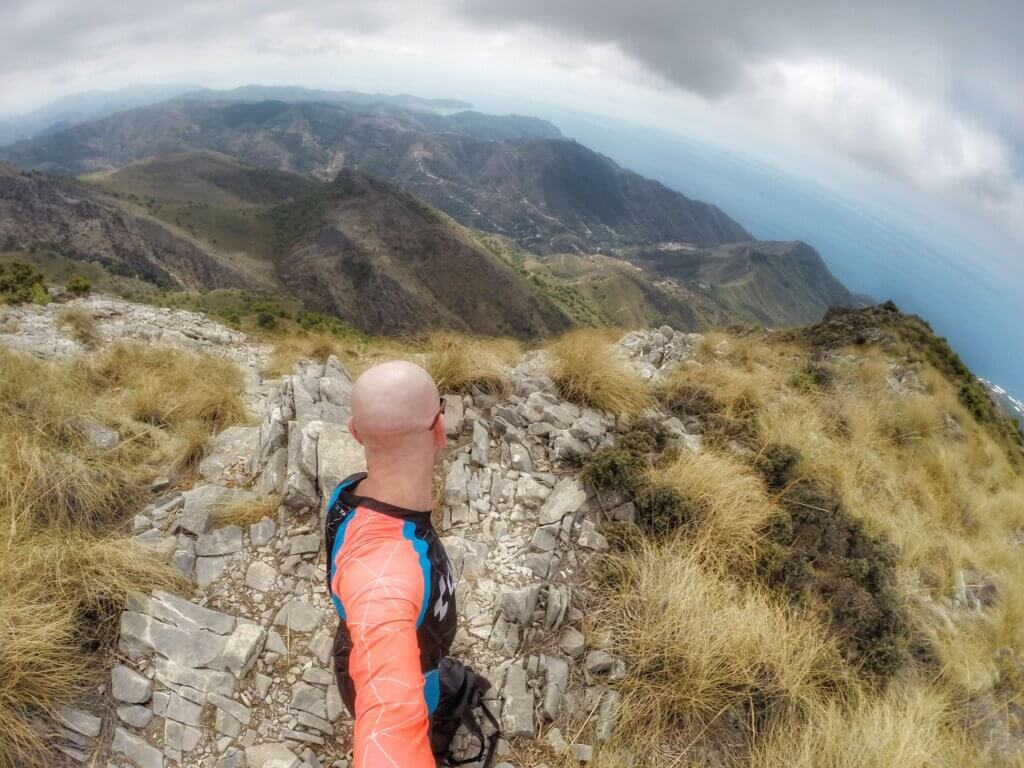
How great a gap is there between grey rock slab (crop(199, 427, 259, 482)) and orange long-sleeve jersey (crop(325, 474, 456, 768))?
13.2ft

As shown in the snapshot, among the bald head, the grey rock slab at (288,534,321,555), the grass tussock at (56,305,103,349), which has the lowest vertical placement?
the grass tussock at (56,305,103,349)

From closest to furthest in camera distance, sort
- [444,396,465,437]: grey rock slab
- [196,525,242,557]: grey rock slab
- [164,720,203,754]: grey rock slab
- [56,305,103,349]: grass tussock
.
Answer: [164,720,203,754]: grey rock slab
[196,525,242,557]: grey rock slab
[444,396,465,437]: grey rock slab
[56,305,103,349]: grass tussock

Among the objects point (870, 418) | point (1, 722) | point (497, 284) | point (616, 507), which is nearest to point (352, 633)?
point (1, 722)

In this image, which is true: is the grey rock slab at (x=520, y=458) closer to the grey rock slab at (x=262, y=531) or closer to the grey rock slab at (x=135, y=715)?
the grey rock slab at (x=262, y=531)

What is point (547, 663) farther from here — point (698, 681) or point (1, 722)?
point (1, 722)

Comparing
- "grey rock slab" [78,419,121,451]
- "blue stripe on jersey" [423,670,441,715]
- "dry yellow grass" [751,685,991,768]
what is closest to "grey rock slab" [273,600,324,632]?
"blue stripe on jersey" [423,670,441,715]

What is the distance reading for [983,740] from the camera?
173 inches

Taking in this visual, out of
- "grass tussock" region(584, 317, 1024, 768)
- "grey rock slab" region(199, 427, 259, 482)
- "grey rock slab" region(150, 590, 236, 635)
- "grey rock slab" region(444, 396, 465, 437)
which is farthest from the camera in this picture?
"grey rock slab" region(444, 396, 465, 437)

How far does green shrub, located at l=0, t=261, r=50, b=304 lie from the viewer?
50.6 feet

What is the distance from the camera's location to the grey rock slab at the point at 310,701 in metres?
3.66

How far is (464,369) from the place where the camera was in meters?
7.29

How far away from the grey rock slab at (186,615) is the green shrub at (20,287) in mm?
18130

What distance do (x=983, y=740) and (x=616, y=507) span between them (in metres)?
4.04

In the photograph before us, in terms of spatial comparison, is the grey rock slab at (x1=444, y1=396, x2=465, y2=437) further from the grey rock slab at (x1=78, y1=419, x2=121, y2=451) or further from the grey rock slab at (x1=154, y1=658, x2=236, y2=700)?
the grey rock slab at (x1=78, y1=419, x2=121, y2=451)
